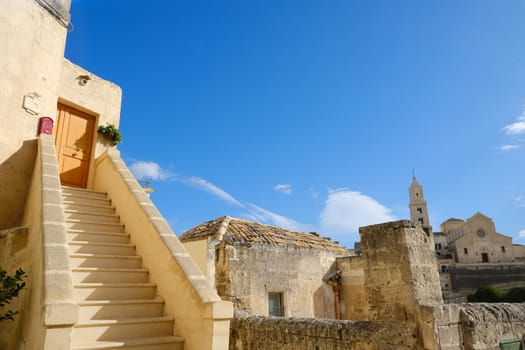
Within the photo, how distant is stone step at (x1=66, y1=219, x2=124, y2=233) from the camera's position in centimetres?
565

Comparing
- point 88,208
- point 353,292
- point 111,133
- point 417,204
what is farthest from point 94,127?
point 417,204

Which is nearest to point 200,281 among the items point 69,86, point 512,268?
point 69,86

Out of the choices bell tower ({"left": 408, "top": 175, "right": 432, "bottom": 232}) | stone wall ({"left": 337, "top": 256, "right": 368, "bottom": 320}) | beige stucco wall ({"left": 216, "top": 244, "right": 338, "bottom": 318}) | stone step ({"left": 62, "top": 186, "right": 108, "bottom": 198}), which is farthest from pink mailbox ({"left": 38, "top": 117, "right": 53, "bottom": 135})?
bell tower ({"left": 408, "top": 175, "right": 432, "bottom": 232})

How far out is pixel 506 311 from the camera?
15.9 ft

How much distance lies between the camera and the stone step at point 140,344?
3.60 meters

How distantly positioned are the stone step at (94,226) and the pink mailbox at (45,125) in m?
2.35

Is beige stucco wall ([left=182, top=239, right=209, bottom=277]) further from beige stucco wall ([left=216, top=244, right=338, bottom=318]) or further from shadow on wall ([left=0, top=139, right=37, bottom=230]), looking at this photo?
shadow on wall ([left=0, top=139, right=37, bottom=230])

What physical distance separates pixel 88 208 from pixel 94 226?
670 mm

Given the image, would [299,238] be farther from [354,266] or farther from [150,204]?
[150,204]

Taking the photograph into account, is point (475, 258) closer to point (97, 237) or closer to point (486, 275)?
point (486, 275)

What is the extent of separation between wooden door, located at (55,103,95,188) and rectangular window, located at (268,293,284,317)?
5747mm

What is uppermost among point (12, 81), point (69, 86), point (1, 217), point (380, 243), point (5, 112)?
point (69, 86)

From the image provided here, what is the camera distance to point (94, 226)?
5844mm

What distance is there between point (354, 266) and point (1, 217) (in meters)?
9.79
